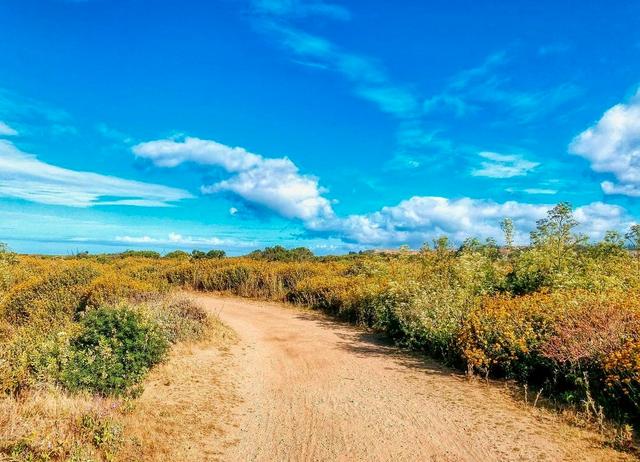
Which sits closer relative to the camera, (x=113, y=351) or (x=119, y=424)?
(x=119, y=424)

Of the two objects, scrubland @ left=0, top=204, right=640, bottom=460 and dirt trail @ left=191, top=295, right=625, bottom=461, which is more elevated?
scrubland @ left=0, top=204, right=640, bottom=460

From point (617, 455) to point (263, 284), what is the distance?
19.4 m

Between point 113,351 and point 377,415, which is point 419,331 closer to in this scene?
point 377,415

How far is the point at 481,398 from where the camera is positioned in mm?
8367

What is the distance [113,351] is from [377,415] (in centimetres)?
544

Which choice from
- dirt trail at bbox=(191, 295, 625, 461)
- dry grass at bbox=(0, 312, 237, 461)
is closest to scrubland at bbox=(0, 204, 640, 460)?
dry grass at bbox=(0, 312, 237, 461)

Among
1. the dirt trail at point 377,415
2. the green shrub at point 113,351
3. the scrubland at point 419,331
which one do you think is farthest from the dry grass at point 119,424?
the dirt trail at point 377,415

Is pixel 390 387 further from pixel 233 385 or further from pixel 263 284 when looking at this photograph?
pixel 263 284

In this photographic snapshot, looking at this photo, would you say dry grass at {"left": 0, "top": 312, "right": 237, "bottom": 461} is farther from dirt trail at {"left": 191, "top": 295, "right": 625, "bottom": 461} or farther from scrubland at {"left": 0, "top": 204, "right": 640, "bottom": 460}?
dirt trail at {"left": 191, "top": 295, "right": 625, "bottom": 461}

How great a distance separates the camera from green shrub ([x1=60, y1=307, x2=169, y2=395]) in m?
8.30

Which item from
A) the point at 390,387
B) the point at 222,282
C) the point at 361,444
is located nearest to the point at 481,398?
the point at 390,387

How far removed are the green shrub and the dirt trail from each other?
1994 millimetres

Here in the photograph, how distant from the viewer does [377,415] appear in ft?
25.4

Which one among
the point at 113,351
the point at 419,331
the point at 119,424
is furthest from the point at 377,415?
the point at 113,351
